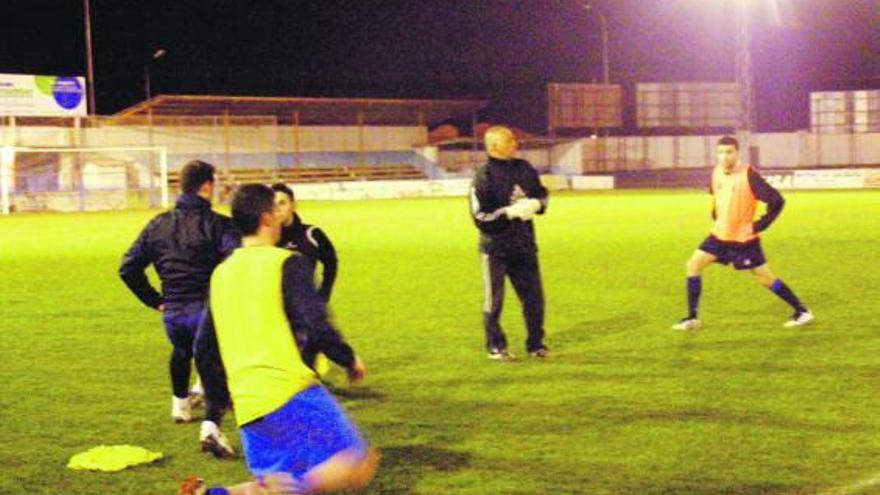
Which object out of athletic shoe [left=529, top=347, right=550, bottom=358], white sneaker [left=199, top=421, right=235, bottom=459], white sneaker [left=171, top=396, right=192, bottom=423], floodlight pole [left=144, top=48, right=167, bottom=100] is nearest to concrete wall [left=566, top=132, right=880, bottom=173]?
floodlight pole [left=144, top=48, right=167, bottom=100]

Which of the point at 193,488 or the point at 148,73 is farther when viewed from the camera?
the point at 148,73

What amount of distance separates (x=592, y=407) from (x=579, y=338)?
3.04 m

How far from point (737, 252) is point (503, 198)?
8.78 feet

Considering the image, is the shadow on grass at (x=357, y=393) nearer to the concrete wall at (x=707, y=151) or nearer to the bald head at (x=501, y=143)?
the bald head at (x=501, y=143)

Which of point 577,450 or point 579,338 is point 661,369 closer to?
point 579,338

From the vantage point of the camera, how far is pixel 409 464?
633cm

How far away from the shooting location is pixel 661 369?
898 cm

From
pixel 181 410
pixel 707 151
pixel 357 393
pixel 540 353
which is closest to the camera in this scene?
pixel 181 410

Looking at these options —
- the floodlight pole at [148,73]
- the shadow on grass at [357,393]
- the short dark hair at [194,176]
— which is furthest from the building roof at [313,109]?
the short dark hair at [194,176]

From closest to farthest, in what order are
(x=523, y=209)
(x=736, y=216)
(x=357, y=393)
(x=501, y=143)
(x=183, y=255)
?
(x=183, y=255)
(x=357, y=393)
(x=523, y=209)
(x=501, y=143)
(x=736, y=216)

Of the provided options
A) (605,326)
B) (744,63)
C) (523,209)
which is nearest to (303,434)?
(523,209)

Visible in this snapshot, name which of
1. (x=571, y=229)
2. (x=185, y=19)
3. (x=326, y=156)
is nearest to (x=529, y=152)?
(x=326, y=156)

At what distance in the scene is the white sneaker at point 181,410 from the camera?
7398 mm

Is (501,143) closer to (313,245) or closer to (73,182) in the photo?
(313,245)
